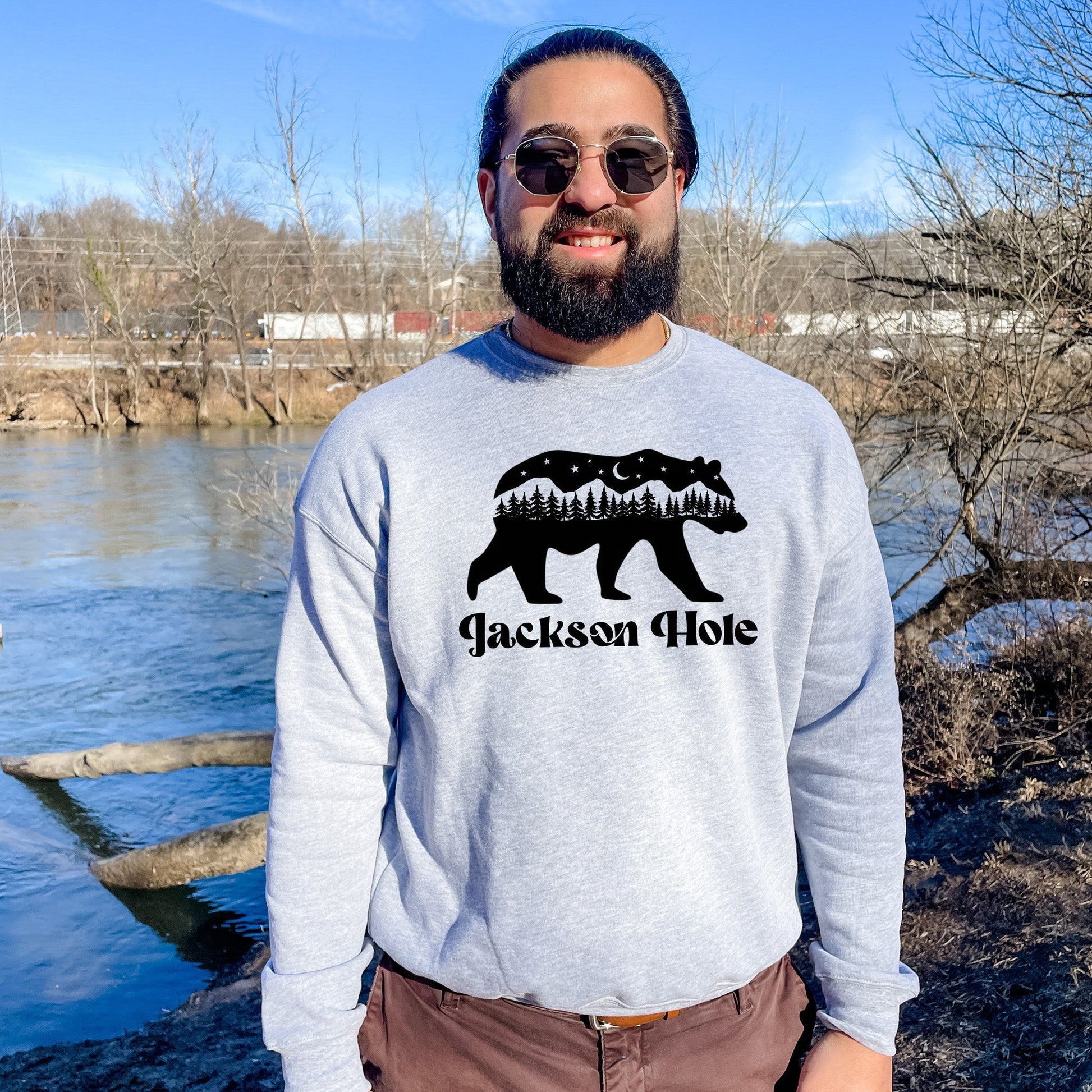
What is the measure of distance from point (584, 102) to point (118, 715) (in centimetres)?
997

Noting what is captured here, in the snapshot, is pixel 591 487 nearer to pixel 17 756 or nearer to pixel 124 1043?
pixel 124 1043

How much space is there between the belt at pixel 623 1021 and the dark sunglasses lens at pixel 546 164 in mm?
1197

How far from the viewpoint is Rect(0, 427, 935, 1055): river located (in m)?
6.16

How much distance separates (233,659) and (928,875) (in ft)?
28.0

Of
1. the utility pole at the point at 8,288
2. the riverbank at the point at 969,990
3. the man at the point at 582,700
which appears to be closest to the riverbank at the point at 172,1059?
the riverbank at the point at 969,990

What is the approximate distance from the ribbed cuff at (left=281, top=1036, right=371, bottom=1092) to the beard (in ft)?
3.52

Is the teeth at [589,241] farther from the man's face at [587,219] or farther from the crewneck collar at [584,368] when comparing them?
the crewneck collar at [584,368]

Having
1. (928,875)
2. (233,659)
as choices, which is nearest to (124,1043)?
(928,875)

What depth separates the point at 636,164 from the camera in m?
1.55

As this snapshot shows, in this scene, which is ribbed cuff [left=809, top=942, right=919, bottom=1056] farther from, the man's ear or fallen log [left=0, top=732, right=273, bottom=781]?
fallen log [left=0, top=732, right=273, bottom=781]

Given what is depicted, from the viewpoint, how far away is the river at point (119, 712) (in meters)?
6.16

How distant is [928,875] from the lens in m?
5.55

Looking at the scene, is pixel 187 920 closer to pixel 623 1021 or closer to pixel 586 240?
pixel 623 1021

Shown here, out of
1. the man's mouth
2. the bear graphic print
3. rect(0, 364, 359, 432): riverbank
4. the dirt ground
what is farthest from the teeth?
rect(0, 364, 359, 432): riverbank
